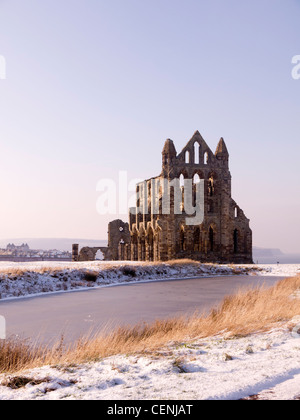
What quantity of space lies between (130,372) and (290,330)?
3911 mm

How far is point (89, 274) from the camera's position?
22250 mm

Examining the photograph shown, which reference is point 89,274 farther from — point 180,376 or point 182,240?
point 182,240

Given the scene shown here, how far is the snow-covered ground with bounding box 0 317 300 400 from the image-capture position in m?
4.23

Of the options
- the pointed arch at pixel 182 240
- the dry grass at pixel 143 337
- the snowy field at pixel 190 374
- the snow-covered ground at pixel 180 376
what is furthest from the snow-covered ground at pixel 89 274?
the pointed arch at pixel 182 240

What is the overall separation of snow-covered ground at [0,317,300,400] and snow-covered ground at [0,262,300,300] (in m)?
12.2

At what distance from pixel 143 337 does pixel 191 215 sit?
124ft

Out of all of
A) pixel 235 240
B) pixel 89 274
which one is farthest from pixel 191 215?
pixel 89 274

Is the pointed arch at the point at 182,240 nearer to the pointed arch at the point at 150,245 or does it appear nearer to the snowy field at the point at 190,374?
the pointed arch at the point at 150,245

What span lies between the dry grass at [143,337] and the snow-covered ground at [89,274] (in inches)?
389

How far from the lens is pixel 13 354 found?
6.38m

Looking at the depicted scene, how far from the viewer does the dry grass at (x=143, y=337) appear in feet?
20.1

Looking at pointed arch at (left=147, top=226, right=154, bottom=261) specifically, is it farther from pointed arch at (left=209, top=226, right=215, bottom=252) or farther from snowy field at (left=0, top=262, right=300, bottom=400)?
snowy field at (left=0, top=262, right=300, bottom=400)

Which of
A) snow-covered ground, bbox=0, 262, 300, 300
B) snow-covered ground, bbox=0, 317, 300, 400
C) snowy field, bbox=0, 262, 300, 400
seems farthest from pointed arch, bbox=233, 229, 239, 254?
snow-covered ground, bbox=0, 317, 300, 400
